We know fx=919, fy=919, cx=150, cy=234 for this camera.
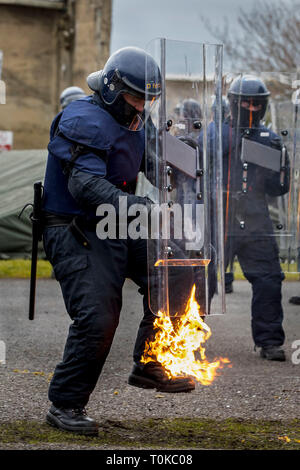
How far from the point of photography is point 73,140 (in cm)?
429

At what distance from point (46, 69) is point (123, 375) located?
2077 centimetres

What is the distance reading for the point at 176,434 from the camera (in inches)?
172

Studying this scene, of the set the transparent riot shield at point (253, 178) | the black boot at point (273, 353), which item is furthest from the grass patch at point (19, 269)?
the black boot at point (273, 353)

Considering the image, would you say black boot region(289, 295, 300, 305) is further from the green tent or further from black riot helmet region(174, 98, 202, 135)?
black riot helmet region(174, 98, 202, 135)

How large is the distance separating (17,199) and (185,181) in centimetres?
831

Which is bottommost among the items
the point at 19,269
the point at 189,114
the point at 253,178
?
the point at 19,269

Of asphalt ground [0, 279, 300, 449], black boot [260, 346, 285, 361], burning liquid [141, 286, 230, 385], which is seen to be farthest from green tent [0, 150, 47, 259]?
burning liquid [141, 286, 230, 385]

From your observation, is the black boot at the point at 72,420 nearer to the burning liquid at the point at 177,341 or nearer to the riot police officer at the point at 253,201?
the burning liquid at the point at 177,341

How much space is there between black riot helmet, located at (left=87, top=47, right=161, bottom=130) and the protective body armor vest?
0.05m

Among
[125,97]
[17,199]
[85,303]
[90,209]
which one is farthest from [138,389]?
[17,199]

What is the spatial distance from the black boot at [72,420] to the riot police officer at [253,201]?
105 inches

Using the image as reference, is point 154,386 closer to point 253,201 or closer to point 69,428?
point 69,428

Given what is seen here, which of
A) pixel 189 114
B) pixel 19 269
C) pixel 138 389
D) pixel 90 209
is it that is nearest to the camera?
pixel 90 209

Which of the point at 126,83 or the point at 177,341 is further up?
the point at 126,83
